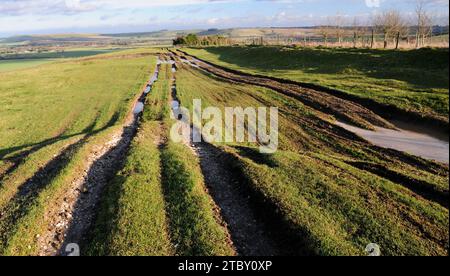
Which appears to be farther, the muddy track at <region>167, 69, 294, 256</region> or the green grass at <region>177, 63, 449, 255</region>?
the muddy track at <region>167, 69, 294, 256</region>

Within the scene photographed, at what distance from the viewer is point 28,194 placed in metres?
19.2

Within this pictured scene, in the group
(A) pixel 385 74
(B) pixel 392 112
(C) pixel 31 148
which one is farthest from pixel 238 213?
(A) pixel 385 74

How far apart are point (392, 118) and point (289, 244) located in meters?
16.9

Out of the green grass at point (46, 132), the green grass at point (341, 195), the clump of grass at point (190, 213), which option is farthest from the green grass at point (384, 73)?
the green grass at point (46, 132)

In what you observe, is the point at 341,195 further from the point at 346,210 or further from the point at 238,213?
the point at 238,213

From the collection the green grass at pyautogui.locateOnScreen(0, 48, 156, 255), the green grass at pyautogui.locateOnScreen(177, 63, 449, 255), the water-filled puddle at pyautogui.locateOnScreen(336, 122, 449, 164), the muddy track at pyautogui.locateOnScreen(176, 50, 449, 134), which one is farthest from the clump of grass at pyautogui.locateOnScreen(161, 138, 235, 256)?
the muddy track at pyautogui.locateOnScreen(176, 50, 449, 134)

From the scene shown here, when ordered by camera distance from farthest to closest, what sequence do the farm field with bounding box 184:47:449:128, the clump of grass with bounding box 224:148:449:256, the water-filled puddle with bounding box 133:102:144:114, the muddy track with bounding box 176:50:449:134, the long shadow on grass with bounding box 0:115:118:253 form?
the water-filled puddle with bounding box 133:102:144:114
the farm field with bounding box 184:47:449:128
the muddy track with bounding box 176:50:449:134
the long shadow on grass with bounding box 0:115:118:253
the clump of grass with bounding box 224:148:449:256

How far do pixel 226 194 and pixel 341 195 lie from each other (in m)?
5.36

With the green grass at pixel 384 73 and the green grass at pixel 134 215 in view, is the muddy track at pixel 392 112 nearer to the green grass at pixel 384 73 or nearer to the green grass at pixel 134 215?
the green grass at pixel 384 73

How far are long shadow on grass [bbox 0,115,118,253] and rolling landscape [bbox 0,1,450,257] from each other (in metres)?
0.10

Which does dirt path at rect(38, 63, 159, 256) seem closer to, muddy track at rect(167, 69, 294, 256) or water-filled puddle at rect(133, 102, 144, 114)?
muddy track at rect(167, 69, 294, 256)

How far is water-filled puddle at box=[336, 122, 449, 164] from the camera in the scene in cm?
1992

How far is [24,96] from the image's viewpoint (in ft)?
179

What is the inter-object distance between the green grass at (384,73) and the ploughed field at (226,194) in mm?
3005
